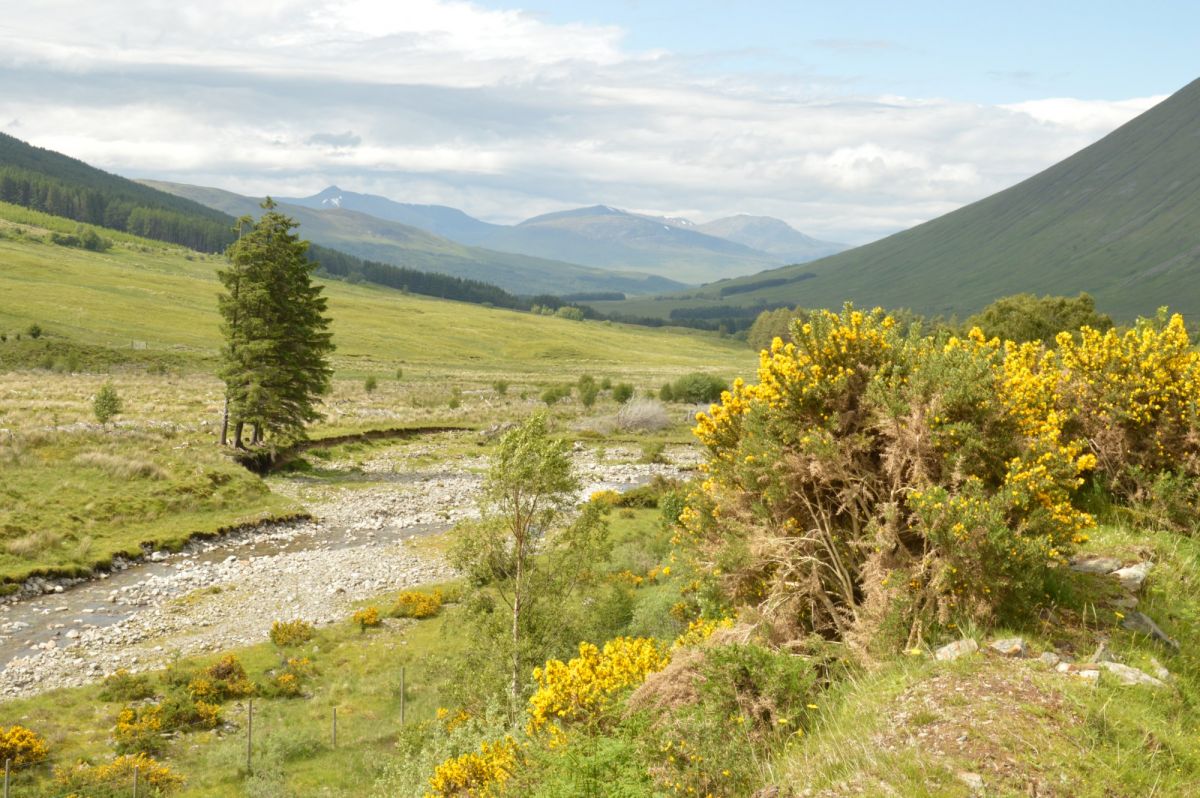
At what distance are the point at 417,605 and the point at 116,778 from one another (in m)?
14.3

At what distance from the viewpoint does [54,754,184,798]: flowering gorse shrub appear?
18.2 meters

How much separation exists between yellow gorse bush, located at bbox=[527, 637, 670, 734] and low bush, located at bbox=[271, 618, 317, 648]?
1898 cm

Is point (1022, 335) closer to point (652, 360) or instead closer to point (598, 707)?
point (598, 707)

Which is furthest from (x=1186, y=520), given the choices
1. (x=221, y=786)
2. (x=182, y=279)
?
(x=182, y=279)

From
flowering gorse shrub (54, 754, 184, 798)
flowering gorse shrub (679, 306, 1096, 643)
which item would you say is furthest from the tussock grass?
flowering gorse shrub (679, 306, 1096, 643)

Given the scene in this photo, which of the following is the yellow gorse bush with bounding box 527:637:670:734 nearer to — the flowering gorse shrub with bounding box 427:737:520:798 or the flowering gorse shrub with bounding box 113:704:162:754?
the flowering gorse shrub with bounding box 427:737:520:798

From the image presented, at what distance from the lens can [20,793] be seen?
58.9 ft

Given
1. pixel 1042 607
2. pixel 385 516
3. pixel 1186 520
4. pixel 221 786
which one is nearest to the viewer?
pixel 1042 607

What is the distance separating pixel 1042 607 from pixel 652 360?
6573 inches

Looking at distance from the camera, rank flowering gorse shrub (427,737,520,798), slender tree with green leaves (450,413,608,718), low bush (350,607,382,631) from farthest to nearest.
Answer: low bush (350,607,382,631)
slender tree with green leaves (450,413,608,718)
flowering gorse shrub (427,737,520,798)

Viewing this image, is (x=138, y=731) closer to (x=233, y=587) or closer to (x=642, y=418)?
(x=233, y=587)

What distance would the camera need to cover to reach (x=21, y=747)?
1948 centimetres

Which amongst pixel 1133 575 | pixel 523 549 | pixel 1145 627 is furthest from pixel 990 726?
pixel 523 549

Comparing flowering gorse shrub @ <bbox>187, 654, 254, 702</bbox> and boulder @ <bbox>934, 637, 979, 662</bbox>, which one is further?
flowering gorse shrub @ <bbox>187, 654, 254, 702</bbox>
